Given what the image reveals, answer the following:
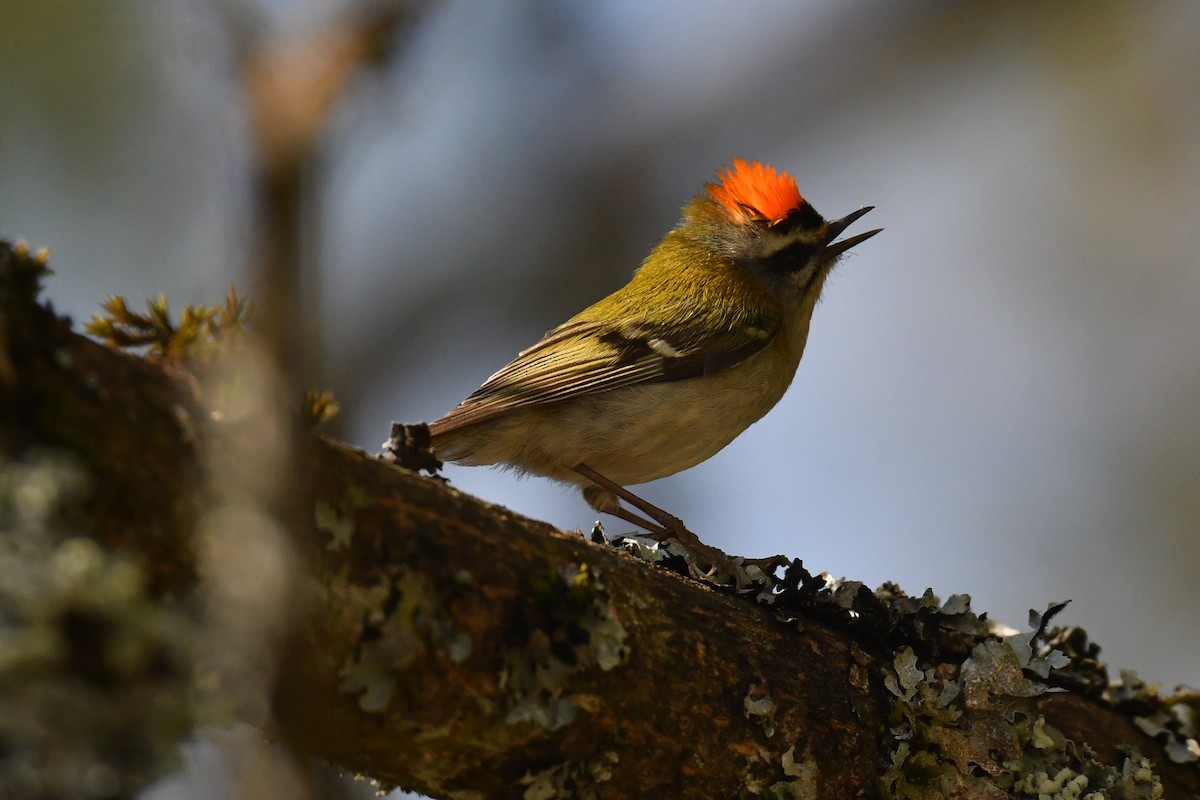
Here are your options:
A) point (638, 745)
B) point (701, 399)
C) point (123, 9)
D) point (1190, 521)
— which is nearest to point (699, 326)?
point (701, 399)

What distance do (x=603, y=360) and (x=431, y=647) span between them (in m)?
2.41

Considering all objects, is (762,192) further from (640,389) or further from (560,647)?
(560,647)

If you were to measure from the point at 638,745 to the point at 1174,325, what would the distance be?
681 cm

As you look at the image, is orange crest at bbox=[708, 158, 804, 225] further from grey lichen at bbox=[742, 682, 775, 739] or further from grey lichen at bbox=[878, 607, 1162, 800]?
grey lichen at bbox=[742, 682, 775, 739]

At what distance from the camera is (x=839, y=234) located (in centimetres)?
554

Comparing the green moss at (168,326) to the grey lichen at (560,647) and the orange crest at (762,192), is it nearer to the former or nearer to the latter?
the grey lichen at (560,647)

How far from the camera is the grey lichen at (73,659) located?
60.6 inches

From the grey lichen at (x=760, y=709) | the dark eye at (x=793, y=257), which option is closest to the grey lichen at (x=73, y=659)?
the grey lichen at (x=760, y=709)

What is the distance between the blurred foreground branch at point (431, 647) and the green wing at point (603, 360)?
1506 millimetres

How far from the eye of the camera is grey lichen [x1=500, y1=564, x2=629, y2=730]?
2398mm

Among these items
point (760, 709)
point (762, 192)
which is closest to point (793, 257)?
point (762, 192)

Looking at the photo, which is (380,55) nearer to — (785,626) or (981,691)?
(785,626)

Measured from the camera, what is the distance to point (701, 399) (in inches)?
179

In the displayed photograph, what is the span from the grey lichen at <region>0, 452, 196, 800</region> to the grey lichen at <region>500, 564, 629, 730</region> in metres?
0.82
